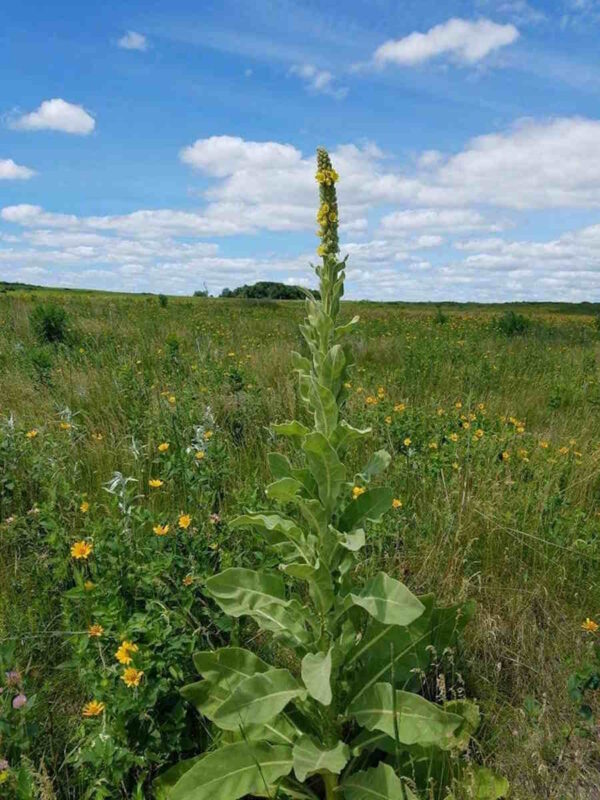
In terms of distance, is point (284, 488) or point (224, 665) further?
point (224, 665)

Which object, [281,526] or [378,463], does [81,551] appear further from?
[378,463]

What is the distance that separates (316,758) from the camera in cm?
204

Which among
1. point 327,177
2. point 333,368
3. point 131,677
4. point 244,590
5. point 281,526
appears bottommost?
point 131,677

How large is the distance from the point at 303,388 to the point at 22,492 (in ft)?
8.75

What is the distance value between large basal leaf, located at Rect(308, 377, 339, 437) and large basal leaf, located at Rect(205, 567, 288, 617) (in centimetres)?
60

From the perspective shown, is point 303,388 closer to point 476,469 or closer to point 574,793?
point 574,793

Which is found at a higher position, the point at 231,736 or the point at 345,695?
the point at 345,695

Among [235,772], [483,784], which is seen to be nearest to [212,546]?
[235,772]

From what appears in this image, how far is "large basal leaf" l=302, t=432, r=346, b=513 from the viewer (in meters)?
1.98

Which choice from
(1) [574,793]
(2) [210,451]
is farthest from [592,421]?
(1) [574,793]

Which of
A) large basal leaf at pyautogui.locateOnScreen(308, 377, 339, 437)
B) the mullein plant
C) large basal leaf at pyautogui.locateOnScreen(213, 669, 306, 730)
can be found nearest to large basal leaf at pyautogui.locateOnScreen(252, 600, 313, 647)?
the mullein plant

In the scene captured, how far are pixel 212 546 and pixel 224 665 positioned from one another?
1.99 ft

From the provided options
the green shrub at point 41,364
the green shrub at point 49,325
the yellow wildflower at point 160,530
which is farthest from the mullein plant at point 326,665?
the green shrub at point 49,325

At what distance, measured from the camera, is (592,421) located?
19.6 ft
